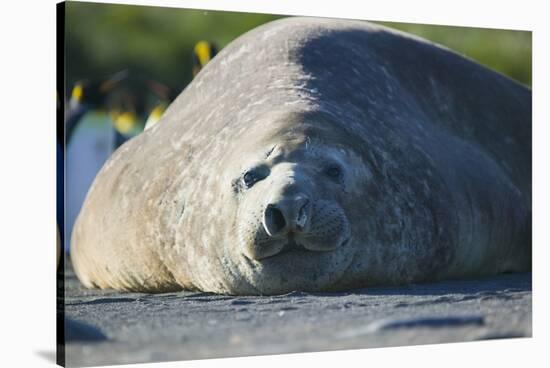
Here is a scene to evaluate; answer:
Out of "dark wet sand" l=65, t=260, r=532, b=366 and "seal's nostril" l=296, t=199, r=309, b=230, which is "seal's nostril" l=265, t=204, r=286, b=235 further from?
"dark wet sand" l=65, t=260, r=532, b=366

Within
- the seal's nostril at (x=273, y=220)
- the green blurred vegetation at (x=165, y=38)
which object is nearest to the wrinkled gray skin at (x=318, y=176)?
the seal's nostril at (x=273, y=220)

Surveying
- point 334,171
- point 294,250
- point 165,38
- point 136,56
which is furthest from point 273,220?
point 136,56

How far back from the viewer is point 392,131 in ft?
25.5

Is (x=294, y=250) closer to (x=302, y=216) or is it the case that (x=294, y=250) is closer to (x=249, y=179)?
(x=302, y=216)

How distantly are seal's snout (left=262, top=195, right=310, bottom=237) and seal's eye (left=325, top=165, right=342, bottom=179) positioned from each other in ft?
1.50

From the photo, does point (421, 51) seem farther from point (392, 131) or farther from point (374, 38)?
point (392, 131)

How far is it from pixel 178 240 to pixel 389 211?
123 cm

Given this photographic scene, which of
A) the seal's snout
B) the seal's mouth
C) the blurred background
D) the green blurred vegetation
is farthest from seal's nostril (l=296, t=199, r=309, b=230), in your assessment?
the green blurred vegetation

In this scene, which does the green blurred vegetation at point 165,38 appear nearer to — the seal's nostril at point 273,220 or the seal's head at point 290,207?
the seal's head at point 290,207

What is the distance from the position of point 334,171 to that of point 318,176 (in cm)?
14

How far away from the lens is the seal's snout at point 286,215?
641cm

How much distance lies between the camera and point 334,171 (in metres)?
6.95

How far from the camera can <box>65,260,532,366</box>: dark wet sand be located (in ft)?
19.8
